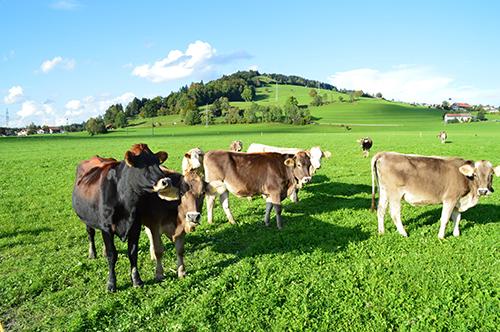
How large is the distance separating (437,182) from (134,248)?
24.7 ft

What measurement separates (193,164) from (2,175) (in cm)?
1820

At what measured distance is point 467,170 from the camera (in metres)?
9.55

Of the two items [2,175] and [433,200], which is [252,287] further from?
[2,175]

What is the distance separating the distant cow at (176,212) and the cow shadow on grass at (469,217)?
6.73 m

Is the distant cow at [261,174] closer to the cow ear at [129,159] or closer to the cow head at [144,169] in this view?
the cow head at [144,169]

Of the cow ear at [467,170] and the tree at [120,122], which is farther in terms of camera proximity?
the tree at [120,122]

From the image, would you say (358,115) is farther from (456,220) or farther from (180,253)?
(180,253)

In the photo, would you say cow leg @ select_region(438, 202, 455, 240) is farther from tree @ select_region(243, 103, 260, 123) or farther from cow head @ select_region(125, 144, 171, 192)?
tree @ select_region(243, 103, 260, 123)

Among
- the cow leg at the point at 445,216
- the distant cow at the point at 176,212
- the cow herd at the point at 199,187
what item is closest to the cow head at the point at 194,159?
the cow herd at the point at 199,187

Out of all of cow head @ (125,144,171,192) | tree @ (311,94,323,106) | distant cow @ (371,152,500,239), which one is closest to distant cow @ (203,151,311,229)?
distant cow @ (371,152,500,239)

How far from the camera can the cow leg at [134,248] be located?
7.21 meters

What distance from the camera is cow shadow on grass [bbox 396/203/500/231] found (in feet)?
36.3

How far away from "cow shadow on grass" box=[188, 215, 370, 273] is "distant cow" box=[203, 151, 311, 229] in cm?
56

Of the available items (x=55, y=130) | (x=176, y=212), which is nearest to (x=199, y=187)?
(x=176, y=212)
